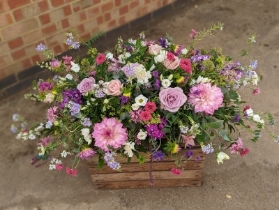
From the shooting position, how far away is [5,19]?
2715 mm

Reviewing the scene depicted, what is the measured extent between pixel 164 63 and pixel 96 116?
0.45 meters

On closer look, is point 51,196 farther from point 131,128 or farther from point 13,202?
point 131,128

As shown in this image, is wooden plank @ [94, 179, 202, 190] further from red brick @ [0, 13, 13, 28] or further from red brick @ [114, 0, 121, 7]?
red brick @ [114, 0, 121, 7]

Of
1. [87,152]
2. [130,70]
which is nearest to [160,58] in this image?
[130,70]

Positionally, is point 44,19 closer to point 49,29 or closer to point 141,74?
point 49,29

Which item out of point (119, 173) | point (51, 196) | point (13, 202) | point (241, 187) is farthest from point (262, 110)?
point (13, 202)

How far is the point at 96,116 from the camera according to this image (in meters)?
1.91

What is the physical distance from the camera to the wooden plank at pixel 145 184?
2.25 metres

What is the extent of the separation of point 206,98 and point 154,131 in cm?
31

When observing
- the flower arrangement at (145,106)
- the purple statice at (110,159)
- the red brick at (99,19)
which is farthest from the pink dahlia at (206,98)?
the red brick at (99,19)

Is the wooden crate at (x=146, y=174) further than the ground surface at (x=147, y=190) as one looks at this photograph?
No

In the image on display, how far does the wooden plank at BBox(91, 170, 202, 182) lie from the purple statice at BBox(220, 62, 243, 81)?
0.59 meters

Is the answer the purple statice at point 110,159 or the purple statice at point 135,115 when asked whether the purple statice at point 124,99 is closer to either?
the purple statice at point 135,115

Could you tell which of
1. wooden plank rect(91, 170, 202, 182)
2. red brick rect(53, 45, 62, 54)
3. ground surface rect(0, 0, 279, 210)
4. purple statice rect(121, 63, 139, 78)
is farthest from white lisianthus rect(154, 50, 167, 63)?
red brick rect(53, 45, 62, 54)
